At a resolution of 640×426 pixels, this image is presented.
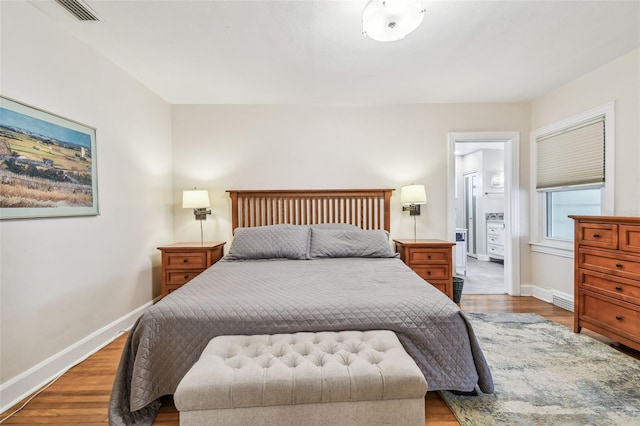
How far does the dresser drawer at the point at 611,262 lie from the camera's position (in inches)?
80.3

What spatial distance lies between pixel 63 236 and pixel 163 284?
1.14m

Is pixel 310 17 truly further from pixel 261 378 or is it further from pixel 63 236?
pixel 63 236

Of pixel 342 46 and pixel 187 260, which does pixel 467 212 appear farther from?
pixel 187 260

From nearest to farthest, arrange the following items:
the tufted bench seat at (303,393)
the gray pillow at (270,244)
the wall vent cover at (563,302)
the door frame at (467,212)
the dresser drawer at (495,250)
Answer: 1. the tufted bench seat at (303,393)
2. the gray pillow at (270,244)
3. the wall vent cover at (563,302)
4. the dresser drawer at (495,250)
5. the door frame at (467,212)

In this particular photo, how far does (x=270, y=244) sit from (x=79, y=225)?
5.01ft

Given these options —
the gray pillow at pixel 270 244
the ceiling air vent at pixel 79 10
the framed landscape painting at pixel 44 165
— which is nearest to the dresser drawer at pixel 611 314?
the gray pillow at pixel 270 244

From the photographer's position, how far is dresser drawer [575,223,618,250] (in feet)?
7.09

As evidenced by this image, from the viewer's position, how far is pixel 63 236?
2.03 m

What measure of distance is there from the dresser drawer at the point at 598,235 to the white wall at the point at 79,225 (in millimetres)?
4086

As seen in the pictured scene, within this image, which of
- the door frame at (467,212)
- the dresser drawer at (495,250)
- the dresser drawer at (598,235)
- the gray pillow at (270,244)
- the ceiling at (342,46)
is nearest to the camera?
the ceiling at (342,46)

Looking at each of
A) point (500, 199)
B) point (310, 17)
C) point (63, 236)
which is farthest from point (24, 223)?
point (500, 199)

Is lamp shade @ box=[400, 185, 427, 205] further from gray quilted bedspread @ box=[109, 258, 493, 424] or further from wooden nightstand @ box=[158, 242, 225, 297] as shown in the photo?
wooden nightstand @ box=[158, 242, 225, 297]

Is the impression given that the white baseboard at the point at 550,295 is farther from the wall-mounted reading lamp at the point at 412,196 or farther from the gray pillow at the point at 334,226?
the gray pillow at the point at 334,226

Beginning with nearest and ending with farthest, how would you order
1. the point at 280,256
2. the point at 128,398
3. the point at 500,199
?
the point at 128,398 → the point at 280,256 → the point at 500,199
